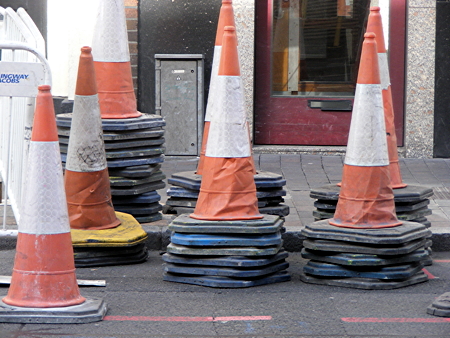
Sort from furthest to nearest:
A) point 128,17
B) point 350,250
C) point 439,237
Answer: point 128,17 → point 439,237 → point 350,250

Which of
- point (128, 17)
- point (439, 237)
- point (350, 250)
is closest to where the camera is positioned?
point (350, 250)

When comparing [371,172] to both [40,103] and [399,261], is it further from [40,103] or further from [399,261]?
[40,103]

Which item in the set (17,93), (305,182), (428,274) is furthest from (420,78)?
(17,93)

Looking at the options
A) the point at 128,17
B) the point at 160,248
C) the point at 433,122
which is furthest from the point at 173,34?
the point at 160,248

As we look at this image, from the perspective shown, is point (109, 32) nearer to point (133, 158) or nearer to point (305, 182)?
point (133, 158)

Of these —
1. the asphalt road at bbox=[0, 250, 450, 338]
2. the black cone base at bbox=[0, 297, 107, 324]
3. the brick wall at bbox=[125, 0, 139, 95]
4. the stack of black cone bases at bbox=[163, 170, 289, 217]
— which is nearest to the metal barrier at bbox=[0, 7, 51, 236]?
the asphalt road at bbox=[0, 250, 450, 338]

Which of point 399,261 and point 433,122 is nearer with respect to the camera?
point 399,261

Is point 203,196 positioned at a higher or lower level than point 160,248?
higher

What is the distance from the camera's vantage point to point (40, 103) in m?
4.57

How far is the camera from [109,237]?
586cm

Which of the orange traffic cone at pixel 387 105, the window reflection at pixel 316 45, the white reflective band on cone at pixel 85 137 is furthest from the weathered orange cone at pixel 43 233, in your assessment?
the window reflection at pixel 316 45

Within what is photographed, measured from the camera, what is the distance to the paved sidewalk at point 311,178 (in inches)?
262

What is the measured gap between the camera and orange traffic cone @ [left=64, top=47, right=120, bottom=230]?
597 cm

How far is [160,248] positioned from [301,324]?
2.31m
